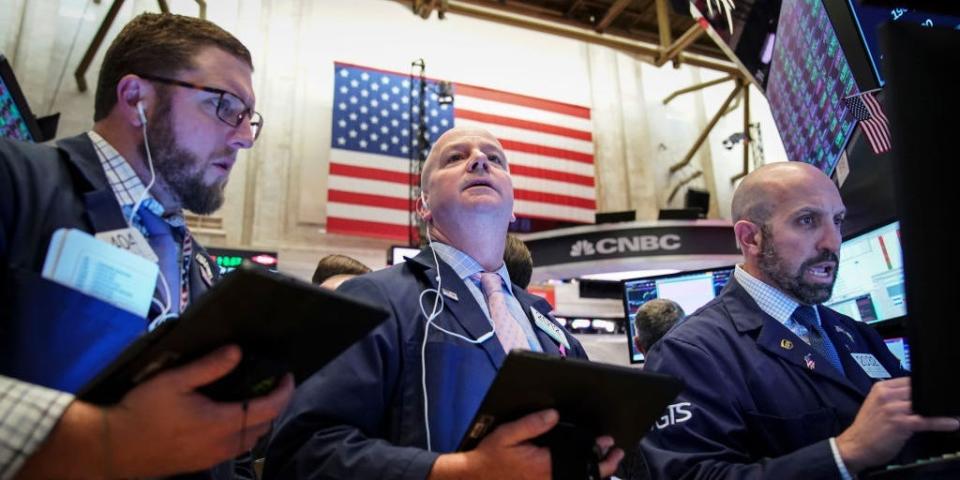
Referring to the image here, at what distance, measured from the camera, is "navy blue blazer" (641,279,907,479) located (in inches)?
67.6

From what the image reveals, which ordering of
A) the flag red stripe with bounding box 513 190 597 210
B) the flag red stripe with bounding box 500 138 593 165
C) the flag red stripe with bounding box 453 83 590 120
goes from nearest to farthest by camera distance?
1. the flag red stripe with bounding box 513 190 597 210
2. the flag red stripe with bounding box 500 138 593 165
3. the flag red stripe with bounding box 453 83 590 120

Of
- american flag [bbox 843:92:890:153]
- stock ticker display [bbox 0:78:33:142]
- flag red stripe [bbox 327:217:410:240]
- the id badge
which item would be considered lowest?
the id badge

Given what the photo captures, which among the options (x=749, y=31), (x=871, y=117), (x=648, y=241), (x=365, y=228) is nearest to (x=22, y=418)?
(x=871, y=117)

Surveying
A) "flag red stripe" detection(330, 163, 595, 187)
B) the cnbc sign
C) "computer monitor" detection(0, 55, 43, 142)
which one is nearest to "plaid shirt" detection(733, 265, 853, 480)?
"computer monitor" detection(0, 55, 43, 142)

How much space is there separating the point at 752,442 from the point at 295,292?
4.77 ft

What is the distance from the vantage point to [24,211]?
119 cm

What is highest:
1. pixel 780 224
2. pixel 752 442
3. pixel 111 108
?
pixel 111 108

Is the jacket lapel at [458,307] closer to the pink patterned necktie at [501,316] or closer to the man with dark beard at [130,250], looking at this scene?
the pink patterned necktie at [501,316]

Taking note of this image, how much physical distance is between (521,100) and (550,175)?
125 cm

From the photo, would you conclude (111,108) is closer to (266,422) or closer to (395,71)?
(266,422)

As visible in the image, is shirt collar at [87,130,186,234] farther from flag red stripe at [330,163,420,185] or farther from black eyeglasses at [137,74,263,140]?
flag red stripe at [330,163,420,185]

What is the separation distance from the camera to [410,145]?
9.12 meters

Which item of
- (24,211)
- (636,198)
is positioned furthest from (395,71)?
(24,211)

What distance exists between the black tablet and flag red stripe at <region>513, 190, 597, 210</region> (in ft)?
26.9
